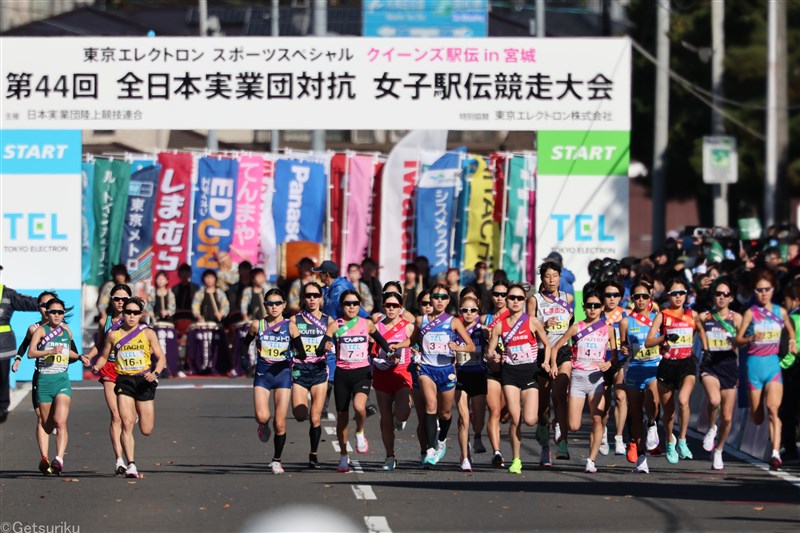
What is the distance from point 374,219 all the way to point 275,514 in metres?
15.7

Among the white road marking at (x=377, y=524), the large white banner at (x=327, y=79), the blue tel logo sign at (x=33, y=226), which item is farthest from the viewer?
the blue tel logo sign at (x=33, y=226)

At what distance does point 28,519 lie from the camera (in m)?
12.7

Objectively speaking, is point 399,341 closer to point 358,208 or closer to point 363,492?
point 363,492

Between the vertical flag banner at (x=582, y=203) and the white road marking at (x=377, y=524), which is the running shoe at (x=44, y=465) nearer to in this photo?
the white road marking at (x=377, y=524)

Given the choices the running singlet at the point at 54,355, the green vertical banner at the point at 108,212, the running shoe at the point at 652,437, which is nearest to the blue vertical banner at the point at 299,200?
the green vertical banner at the point at 108,212

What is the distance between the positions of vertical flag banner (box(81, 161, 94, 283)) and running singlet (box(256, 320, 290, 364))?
40.8ft

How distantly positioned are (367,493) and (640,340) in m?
3.32

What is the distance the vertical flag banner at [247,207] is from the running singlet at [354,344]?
12.8 metres

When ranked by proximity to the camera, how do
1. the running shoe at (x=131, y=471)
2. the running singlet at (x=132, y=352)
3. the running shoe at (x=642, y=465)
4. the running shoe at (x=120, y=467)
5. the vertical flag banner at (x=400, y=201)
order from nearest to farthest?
the running shoe at (x=131, y=471) → the running singlet at (x=132, y=352) → the running shoe at (x=120, y=467) → the running shoe at (x=642, y=465) → the vertical flag banner at (x=400, y=201)

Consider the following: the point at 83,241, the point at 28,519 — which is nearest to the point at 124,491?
the point at 28,519

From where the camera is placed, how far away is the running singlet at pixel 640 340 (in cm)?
1590

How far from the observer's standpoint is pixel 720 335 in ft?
52.2

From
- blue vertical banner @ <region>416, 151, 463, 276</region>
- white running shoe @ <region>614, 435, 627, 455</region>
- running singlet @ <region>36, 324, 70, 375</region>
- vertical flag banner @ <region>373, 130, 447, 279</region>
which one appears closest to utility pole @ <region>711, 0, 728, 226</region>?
blue vertical banner @ <region>416, 151, 463, 276</region>

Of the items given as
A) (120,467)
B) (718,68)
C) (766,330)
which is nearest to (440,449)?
(120,467)
